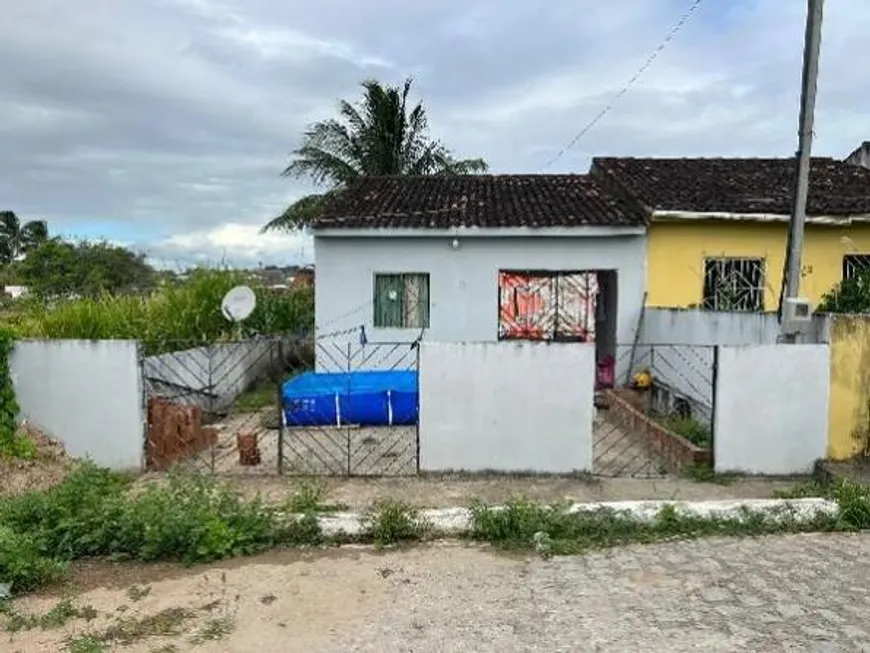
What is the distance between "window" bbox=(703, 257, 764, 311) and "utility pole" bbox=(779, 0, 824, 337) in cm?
569

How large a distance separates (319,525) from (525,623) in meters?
2.00

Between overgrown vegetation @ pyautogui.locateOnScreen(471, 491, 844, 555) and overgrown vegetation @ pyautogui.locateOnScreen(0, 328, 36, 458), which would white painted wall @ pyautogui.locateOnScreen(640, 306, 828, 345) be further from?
overgrown vegetation @ pyautogui.locateOnScreen(0, 328, 36, 458)

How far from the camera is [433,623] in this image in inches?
166

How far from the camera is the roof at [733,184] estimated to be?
13.4 m

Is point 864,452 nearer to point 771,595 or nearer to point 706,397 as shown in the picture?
point 706,397

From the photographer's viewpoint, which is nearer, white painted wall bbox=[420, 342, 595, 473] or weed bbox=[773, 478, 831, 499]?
weed bbox=[773, 478, 831, 499]

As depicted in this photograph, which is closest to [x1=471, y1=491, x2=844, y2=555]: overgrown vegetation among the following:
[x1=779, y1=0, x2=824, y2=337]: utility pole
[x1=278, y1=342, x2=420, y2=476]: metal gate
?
[x1=278, y1=342, x2=420, y2=476]: metal gate

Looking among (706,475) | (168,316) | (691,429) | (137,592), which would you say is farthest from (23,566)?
(168,316)

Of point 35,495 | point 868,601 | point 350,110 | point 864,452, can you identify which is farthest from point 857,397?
point 350,110

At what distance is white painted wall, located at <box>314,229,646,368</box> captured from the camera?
44.2 ft

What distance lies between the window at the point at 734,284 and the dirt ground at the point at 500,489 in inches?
267

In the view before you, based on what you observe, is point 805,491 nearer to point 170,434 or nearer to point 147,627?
point 147,627

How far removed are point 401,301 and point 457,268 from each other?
1249 millimetres

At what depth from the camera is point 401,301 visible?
13.8 metres
